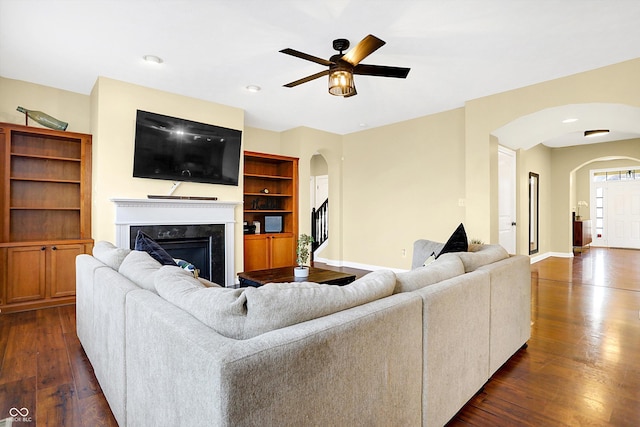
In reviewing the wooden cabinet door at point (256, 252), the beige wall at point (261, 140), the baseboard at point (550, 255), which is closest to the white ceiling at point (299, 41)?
the beige wall at point (261, 140)

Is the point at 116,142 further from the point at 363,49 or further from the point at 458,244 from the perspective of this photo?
the point at 458,244

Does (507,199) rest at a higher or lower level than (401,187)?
lower

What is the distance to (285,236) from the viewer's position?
5.99m

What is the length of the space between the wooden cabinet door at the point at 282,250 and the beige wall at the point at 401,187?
4.23 feet

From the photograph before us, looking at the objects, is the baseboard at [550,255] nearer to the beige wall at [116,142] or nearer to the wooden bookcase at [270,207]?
the wooden bookcase at [270,207]

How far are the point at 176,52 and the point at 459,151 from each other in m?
4.02

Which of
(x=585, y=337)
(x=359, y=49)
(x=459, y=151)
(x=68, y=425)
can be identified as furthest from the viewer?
(x=459, y=151)

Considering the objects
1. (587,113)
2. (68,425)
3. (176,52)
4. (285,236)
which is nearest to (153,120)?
(176,52)

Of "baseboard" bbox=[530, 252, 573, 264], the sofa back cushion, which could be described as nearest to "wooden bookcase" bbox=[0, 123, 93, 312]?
the sofa back cushion

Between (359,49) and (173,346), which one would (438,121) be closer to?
(359,49)

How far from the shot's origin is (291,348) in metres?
0.95

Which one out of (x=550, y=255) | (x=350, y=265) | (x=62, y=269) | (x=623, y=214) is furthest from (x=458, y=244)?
(x=623, y=214)

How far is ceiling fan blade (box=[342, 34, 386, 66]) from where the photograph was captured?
249cm

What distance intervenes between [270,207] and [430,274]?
4797mm
